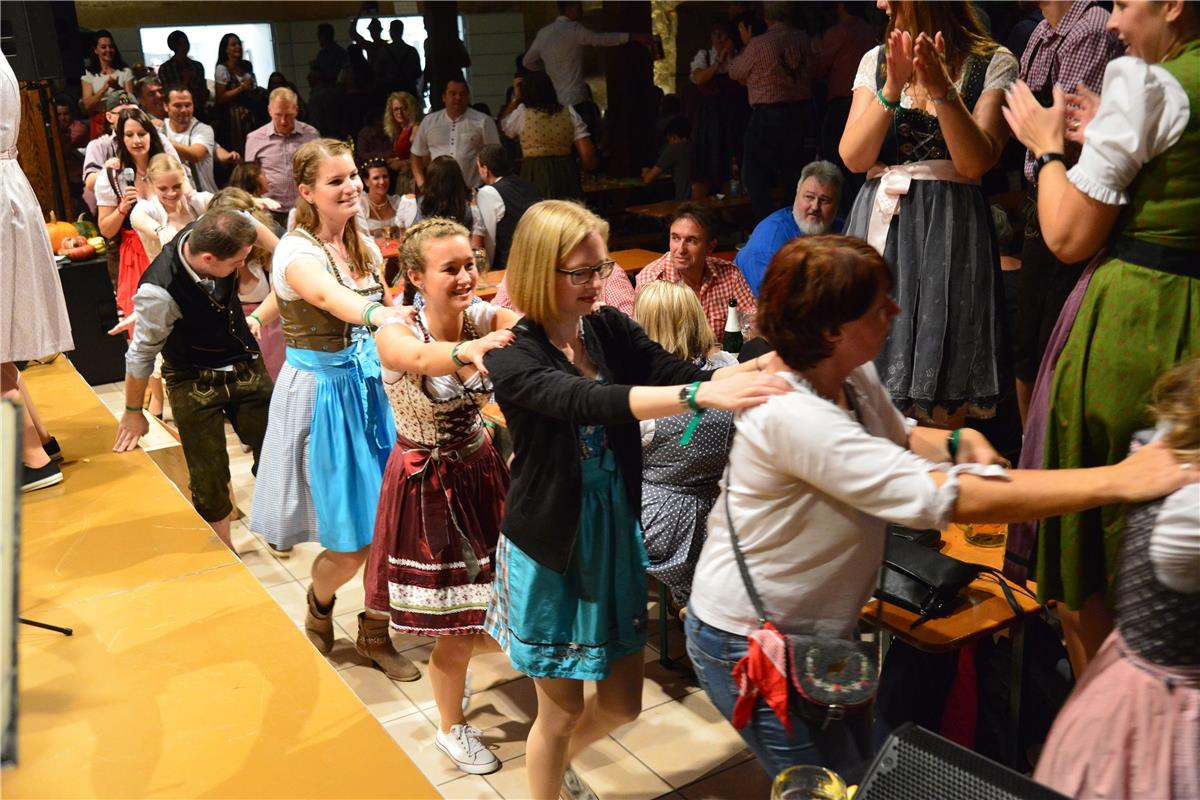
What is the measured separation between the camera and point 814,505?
6.14ft

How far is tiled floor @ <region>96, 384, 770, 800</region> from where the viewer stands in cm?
311

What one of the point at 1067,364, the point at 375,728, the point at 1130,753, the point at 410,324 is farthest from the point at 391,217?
the point at 1130,753

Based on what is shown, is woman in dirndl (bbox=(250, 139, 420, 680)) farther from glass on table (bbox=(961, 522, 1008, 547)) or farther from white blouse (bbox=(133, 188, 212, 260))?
white blouse (bbox=(133, 188, 212, 260))

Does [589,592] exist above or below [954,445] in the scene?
below

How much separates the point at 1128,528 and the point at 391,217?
6181 mm

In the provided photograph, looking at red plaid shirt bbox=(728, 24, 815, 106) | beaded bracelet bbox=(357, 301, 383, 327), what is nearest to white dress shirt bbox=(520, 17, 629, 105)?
red plaid shirt bbox=(728, 24, 815, 106)

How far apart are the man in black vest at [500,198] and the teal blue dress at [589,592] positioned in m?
4.10

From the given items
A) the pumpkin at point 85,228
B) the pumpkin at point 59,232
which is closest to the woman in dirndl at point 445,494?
the pumpkin at point 59,232

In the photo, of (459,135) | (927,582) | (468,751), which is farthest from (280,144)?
(927,582)

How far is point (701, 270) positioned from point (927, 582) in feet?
7.46

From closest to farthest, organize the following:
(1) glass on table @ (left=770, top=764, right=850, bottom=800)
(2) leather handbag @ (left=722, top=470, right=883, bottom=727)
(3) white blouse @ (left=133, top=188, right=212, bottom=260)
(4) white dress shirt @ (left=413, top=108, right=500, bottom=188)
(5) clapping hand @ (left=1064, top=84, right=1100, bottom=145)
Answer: (1) glass on table @ (left=770, top=764, right=850, bottom=800) < (2) leather handbag @ (left=722, top=470, right=883, bottom=727) < (5) clapping hand @ (left=1064, top=84, right=1100, bottom=145) < (3) white blouse @ (left=133, top=188, right=212, bottom=260) < (4) white dress shirt @ (left=413, top=108, right=500, bottom=188)

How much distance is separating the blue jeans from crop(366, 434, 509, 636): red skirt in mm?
1129

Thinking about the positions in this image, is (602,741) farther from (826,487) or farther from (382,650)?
(826,487)

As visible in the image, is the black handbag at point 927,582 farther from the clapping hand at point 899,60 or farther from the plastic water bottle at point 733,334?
the plastic water bottle at point 733,334
